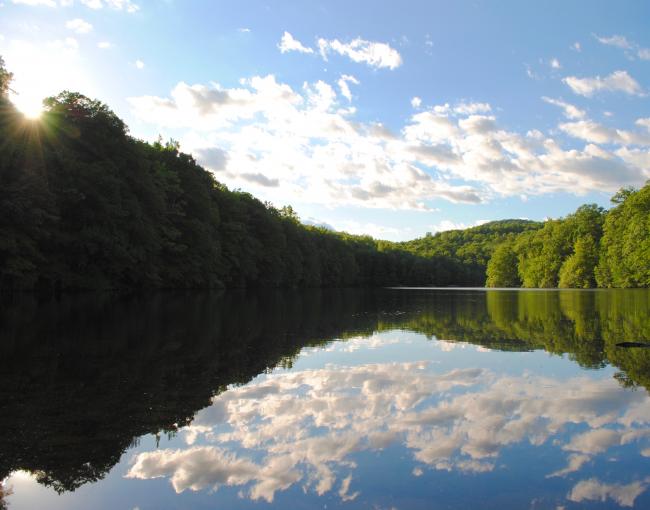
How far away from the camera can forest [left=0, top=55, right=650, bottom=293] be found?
31406 millimetres

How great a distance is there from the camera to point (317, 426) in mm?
7016

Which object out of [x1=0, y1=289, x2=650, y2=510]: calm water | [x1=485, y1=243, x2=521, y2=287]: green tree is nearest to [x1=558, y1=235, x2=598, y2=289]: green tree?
[x1=485, y1=243, x2=521, y2=287]: green tree

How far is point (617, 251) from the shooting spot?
91.4 metres

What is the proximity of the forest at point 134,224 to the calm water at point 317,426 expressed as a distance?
21.8 m

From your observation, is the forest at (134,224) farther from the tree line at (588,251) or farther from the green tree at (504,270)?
the green tree at (504,270)

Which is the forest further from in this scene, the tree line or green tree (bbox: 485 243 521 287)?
green tree (bbox: 485 243 521 287)

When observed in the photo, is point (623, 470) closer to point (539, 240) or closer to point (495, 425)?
point (495, 425)

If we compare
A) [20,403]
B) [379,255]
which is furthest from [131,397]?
[379,255]

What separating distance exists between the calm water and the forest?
71.6ft

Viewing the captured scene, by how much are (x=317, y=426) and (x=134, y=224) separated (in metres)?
36.7

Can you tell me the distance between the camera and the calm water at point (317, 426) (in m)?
4.90

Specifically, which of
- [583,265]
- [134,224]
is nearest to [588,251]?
[583,265]

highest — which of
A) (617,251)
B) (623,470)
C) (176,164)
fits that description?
(176,164)

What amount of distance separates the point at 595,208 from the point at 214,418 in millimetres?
123714
